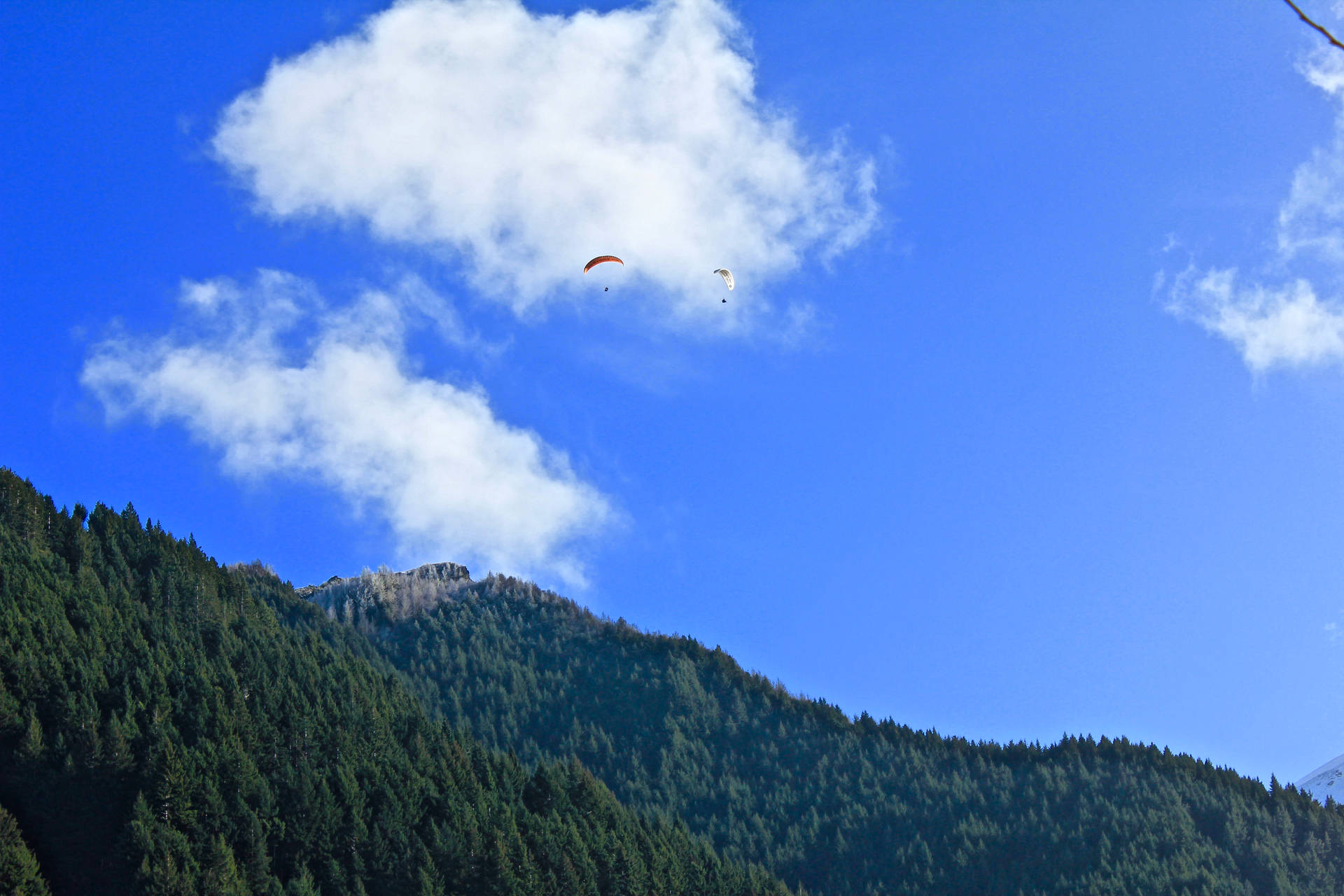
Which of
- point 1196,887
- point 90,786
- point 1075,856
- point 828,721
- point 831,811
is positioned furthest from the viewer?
point 828,721

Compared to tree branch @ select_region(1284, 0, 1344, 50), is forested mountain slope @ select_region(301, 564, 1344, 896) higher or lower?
higher

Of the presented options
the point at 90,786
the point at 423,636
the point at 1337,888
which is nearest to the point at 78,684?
the point at 90,786

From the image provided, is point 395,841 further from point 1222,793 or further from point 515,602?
point 1222,793

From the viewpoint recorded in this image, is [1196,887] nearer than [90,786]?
No

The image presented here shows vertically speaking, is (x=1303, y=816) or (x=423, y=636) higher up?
(x=423, y=636)

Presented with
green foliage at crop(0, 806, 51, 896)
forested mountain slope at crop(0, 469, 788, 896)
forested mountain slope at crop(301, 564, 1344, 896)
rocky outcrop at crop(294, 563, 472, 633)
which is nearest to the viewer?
green foliage at crop(0, 806, 51, 896)

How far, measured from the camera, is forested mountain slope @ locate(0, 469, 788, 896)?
160ft

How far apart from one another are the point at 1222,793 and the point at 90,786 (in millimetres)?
75105

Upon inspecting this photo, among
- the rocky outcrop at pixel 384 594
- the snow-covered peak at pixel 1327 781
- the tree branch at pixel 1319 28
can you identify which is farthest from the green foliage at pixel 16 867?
the snow-covered peak at pixel 1327 781

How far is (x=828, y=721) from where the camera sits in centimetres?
9494

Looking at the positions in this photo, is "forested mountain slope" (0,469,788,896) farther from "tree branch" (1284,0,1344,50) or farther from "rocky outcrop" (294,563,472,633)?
"tree branch" (1284,0,1344,50)

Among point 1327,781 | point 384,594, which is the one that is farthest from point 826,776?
point 1327,781

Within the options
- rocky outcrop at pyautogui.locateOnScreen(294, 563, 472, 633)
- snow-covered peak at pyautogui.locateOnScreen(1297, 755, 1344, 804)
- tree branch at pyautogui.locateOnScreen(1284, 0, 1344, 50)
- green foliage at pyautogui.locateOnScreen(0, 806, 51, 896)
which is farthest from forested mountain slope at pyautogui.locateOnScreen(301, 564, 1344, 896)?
snow-covered peak at pyautogui.locateOnScreen(1297, 755, 1344, 804)

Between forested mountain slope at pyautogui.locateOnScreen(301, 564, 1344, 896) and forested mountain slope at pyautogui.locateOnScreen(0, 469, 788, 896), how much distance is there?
29.8 feet
